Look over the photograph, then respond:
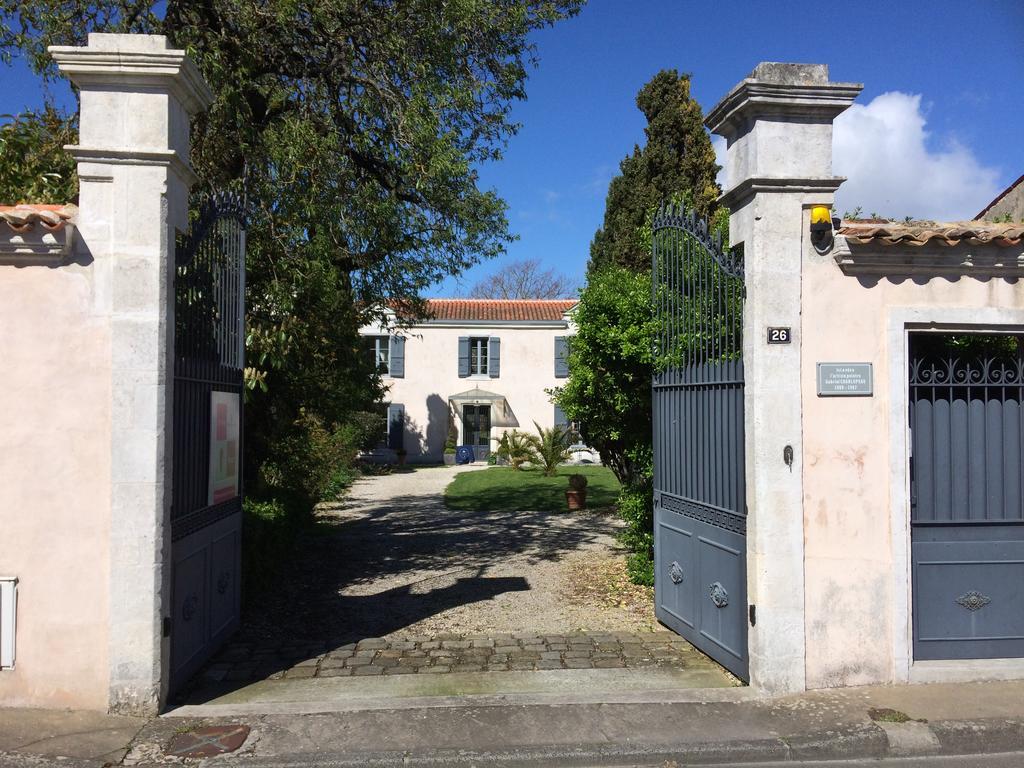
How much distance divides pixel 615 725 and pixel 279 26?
8.03m

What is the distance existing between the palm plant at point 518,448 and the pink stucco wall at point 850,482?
17.1 metres

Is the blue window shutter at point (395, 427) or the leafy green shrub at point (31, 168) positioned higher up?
the leafy green shrub at point (31, 168)

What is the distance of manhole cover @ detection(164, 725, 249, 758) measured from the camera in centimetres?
407

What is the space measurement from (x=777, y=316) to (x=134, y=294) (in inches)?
165

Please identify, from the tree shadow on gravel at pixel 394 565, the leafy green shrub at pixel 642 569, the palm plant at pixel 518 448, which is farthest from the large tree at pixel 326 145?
the palm plant at pixel 518 448

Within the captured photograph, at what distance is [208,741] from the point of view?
4.20 meters

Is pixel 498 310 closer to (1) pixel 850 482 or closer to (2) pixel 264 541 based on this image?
(2) pixel 264 541

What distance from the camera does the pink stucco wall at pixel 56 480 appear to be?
4523mm

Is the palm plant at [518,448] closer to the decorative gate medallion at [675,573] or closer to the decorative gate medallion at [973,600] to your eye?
the decorative gate medallion at [675,573]

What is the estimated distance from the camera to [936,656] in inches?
199

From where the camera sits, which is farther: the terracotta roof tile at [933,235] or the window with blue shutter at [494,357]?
the window with blue shutter at [494,357]

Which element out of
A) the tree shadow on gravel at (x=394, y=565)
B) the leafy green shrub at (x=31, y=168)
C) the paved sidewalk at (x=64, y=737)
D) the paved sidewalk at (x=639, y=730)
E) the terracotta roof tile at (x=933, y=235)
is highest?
the leafy green shrub at (x=31, y=168)

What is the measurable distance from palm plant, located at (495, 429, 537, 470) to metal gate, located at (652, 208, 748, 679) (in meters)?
15.6

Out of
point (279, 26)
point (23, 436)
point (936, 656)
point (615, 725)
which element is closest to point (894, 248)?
point (936, 656)
